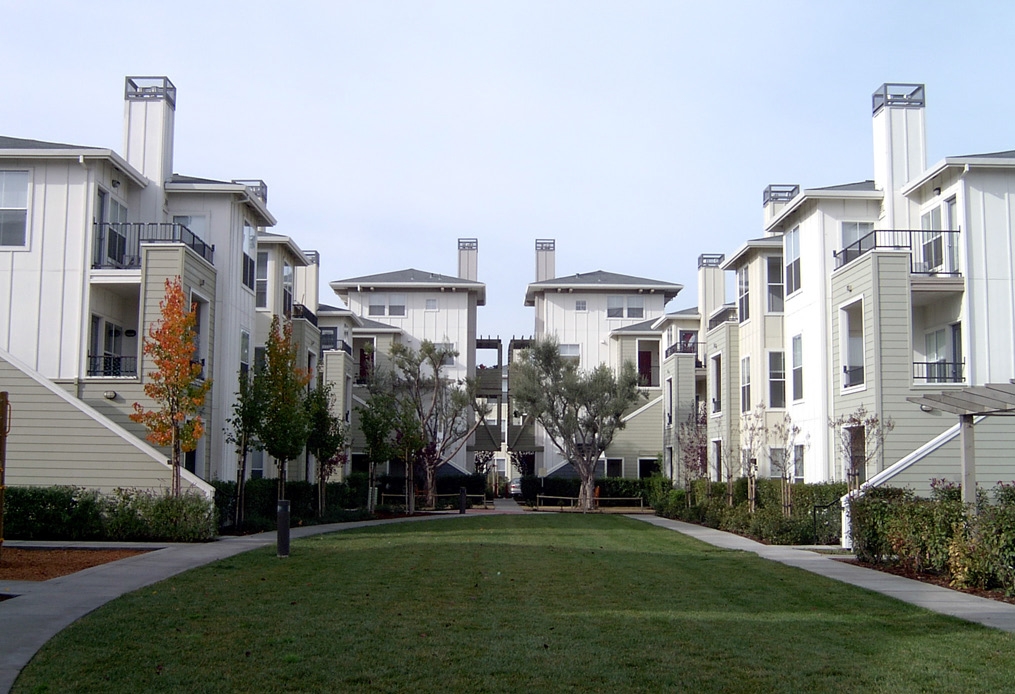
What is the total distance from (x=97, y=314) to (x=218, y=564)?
12076 mm

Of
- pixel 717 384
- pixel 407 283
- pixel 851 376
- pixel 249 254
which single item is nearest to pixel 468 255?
pixel 407 283

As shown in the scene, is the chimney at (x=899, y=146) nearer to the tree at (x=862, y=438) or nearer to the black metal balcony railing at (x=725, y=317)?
the tree at (x=862, y=438)

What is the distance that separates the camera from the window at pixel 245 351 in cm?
3021

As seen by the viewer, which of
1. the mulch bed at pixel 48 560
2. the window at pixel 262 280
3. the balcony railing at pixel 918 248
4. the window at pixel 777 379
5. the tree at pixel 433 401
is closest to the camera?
the mulch bed at pixel 48 560

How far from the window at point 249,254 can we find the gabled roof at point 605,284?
25.2m

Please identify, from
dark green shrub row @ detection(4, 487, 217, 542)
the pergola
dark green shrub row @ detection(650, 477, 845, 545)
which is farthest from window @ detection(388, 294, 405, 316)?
the pergola

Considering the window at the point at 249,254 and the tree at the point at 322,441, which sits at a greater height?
the window at the point at 249,254

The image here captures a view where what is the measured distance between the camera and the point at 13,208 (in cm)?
2553

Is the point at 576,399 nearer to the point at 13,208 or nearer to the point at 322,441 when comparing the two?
the point at 322,441

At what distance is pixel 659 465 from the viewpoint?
49906 mm

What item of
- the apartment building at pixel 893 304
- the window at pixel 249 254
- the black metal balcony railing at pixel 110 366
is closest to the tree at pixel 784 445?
the apartment building at pixel 893 304

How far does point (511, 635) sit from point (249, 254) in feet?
75.3

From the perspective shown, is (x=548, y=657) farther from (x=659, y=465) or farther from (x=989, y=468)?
(x=659, y=465)

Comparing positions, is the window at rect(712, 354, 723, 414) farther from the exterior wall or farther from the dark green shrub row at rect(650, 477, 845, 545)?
the exterior wall
